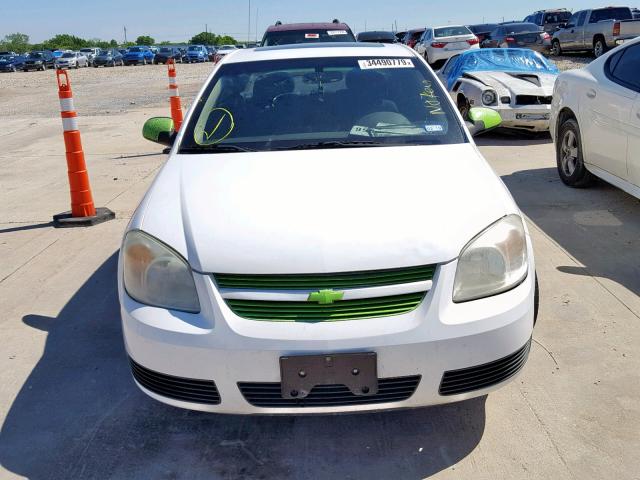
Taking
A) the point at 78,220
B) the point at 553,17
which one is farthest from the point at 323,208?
the point at 553,17

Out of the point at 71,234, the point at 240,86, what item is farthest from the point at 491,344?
the point at 71,234

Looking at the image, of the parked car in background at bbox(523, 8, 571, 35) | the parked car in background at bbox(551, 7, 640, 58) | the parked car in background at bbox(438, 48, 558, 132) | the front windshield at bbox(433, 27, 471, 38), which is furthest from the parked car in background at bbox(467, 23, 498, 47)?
the parked car in background at bbox(438, 48, 558, 132)

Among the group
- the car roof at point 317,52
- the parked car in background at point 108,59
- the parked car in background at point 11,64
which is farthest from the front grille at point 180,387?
the parked car in background at point 108,59

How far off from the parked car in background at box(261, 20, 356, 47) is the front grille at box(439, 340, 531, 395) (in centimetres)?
854

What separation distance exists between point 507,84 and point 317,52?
5.90m

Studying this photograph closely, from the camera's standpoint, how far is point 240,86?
3.92 metres

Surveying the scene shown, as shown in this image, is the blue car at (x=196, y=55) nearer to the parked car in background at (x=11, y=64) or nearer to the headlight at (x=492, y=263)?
the parked car in background at (x=11, y=64)

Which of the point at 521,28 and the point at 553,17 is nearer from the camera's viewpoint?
the point at 521,28

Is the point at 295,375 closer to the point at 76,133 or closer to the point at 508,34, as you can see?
the point at 76,133

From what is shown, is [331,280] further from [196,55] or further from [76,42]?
[76,42]

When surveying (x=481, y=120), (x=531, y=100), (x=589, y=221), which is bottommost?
(x=589, y=221)

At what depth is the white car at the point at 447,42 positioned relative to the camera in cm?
2230

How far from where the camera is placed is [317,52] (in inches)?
161

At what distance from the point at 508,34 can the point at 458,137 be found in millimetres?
22489
